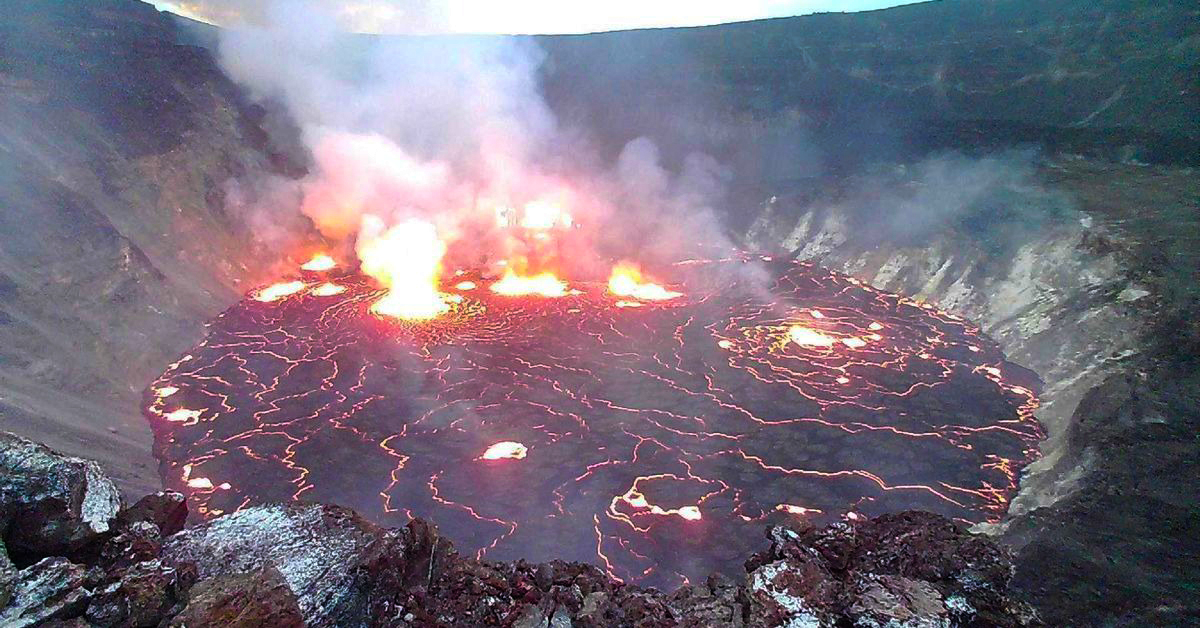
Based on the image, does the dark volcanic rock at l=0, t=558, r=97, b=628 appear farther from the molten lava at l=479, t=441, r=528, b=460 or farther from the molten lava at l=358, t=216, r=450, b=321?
the molten lava at l=358, t=216, r=450, b=321

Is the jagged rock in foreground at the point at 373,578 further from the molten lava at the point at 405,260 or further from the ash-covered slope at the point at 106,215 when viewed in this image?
the molten lava at the point at 405,260

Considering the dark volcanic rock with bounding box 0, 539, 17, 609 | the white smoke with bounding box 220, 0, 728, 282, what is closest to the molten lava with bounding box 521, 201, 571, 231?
the white smoke with bounding box 220, 0, 728, 282

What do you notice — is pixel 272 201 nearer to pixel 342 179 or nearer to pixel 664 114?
pixel 342 179

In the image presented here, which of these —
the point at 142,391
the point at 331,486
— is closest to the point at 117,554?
the point at 331,486

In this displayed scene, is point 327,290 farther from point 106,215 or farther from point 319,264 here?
point 106,215

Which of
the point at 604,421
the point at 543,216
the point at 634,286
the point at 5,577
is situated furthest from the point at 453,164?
the point at 5,577

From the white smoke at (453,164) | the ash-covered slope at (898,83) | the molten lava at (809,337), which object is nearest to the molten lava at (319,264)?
the white smoke at (453,164)
